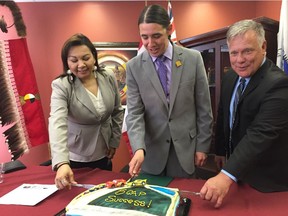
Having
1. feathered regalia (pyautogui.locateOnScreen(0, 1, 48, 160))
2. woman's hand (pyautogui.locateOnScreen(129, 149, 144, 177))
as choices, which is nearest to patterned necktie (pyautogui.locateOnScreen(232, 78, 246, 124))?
woman's hand (pyautogui.locateOnScreen(129, 149, 144, 177))

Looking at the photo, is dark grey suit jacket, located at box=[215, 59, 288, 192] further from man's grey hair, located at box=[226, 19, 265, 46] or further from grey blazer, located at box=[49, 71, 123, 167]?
grey blazer, located at box=[49, 71, 123, 167]

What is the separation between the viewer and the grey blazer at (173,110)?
66.2 inches

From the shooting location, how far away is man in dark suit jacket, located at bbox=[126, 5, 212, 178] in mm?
1678

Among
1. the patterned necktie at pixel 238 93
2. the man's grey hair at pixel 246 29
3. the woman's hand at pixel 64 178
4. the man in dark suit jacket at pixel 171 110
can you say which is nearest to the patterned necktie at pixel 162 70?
the man in dark suit jacket at pixel 171 110

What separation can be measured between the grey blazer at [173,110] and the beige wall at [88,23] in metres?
2.11

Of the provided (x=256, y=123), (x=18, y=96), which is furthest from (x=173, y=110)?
(x=18, y=96)

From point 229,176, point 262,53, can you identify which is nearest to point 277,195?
point 229,176

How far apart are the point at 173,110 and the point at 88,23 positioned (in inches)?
100

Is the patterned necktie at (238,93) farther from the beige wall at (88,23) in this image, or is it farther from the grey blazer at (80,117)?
the beige wall at (88,23)

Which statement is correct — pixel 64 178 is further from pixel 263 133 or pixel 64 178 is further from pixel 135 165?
A: pixel 263 133

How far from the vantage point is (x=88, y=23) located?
3.76 metres

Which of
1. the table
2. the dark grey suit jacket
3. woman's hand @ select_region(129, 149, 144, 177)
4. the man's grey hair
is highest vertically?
the man's grey hair

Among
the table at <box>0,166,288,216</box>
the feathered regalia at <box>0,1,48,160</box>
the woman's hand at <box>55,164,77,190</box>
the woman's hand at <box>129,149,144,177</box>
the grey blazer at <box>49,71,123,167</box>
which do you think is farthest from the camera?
the feathered regalia at <box>0,1,48,160</box>

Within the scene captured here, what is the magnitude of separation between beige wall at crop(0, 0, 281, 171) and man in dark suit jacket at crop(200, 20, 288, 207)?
2459 mm
